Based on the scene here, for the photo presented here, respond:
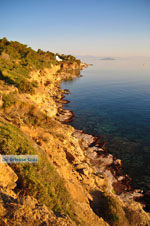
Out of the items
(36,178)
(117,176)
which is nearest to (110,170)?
(117,176)

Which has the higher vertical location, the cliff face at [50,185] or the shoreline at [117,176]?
the cliff face at [50,185]

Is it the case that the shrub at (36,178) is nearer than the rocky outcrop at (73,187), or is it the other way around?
the rocky outcrop at (73,187)

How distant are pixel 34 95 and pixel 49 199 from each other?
796 inches

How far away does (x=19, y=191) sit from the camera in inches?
263

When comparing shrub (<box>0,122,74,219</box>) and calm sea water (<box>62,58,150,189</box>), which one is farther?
calm sea water (<box>62,58,150,189</box>)

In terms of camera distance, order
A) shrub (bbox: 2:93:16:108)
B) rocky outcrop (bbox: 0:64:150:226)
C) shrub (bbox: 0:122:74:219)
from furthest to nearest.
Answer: shrub (bbox: 2:93:16:108)
shrub (bbox: 0:122:74:219)
rocky outcrop (bbox: 0:64:150:226)

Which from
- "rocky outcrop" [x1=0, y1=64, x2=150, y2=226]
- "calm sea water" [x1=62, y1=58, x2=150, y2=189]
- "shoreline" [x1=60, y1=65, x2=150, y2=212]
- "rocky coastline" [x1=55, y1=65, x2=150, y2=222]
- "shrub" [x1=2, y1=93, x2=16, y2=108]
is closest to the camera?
"rocky outcrop" [x1=0, y1=64, x2=150, y2=226]

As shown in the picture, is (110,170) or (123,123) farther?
(123,123)

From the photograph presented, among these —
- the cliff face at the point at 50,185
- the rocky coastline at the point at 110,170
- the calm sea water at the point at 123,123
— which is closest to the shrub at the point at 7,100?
the cliff face at the point at 50,185

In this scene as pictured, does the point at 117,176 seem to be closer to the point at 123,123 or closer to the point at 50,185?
the point at 50,185

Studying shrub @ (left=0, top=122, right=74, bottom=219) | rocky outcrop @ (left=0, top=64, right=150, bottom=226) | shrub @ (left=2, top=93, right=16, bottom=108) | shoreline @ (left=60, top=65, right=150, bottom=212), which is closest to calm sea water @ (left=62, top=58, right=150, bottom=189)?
shoreline @ (left=60, top=65, right=150, bottom=212)

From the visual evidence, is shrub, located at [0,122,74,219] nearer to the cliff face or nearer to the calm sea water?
the cliff face

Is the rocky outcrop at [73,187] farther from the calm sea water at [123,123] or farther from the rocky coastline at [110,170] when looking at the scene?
the calm sea water at [123,123]

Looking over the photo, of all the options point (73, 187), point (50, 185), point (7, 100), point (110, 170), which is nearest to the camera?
point (50, 185)
